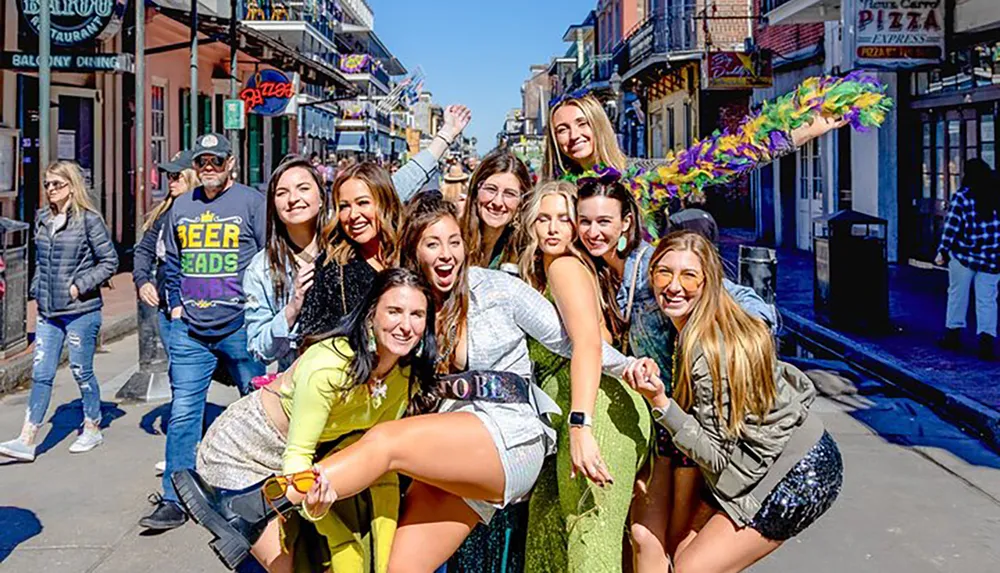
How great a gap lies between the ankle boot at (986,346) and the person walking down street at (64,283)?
744cm

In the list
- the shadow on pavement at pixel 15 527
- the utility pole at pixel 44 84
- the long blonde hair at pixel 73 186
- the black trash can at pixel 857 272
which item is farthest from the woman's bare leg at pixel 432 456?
the utility pole at pixel 44 84

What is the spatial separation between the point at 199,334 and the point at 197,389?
28 cm

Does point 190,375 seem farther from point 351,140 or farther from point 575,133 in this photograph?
point 351,140

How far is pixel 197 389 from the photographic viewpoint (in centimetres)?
489

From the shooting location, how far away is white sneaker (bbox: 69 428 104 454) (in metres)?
6.38

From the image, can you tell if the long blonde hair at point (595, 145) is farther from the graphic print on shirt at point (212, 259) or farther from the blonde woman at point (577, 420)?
the graphic print on shirt at point (212, 259)

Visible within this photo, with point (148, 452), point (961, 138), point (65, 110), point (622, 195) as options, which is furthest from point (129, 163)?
point (622, 195)

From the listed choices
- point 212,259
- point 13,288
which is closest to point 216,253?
point 212,259

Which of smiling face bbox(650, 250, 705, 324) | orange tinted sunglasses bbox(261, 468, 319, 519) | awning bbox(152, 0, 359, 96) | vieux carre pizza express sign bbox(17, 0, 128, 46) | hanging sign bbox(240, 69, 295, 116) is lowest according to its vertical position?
orange tinted sunglasses bbox(261, 468, 319, 519)

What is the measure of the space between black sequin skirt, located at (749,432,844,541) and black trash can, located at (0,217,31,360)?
7.12 metres

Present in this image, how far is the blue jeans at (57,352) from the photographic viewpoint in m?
6.20

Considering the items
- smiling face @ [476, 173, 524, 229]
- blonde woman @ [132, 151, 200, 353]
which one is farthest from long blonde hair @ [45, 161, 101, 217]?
smiling face @ [476, 173, 524, 229]

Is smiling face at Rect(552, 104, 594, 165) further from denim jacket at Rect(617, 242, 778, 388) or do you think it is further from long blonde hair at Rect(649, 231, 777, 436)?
long blonde hair at Rect(649, 231, 777, 436)

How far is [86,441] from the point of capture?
6.44 meters
